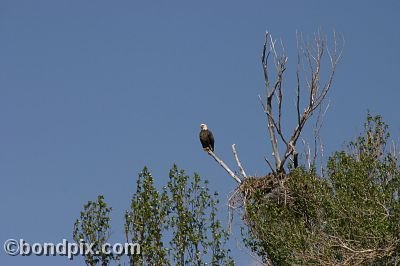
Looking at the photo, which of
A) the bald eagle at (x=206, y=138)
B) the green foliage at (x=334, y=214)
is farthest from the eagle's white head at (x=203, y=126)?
the green foliage at (x=334, y=214)

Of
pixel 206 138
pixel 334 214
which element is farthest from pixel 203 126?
pixel 334 214

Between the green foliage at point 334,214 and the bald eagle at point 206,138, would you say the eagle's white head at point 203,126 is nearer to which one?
the bald eagle at point 206,138

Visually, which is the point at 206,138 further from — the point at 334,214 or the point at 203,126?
the point at 334,214

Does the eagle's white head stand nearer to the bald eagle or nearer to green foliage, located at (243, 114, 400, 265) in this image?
the bald eagle

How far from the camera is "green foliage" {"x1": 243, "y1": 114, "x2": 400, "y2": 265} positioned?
22.5m

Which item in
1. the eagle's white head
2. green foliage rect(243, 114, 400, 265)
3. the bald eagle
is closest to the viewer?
green foliage rect(243, 114, 400, 265)

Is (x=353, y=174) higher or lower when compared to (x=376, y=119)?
lower

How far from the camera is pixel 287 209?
979 inches

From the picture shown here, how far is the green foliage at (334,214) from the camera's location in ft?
73.9

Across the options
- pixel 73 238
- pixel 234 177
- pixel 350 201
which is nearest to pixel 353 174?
pixel 350 201

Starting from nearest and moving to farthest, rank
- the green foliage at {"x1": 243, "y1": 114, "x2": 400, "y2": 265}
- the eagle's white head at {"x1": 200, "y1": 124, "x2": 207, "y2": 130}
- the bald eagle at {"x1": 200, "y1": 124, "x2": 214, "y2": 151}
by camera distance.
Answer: the green foliage at {"x1": 243, "y1": 114, "x2": 400, "y2": 265}
the bald eagle at {"x1": 200, "y1": 124, "x2": 214, "y2": 151}
the eagle's white head at {"x1": 200, "y1": 124, "x2": 207, "y2": 130}

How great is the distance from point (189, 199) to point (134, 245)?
1878 millimetres

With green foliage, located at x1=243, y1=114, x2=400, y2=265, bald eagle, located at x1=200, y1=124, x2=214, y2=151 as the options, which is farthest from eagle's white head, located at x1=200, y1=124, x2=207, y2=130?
green foliage, located at x1=243, y1=114, x2=400, y2=265

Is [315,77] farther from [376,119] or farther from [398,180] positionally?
[398,180]
